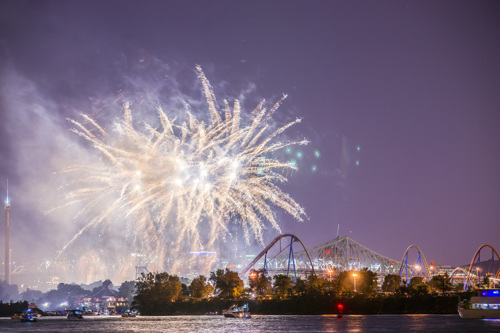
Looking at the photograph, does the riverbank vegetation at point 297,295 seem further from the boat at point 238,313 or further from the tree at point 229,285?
the boat at point 238,313

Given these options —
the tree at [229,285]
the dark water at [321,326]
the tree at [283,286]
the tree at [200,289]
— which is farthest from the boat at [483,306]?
the tree at [200,289]

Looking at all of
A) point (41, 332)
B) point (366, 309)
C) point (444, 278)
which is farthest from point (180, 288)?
point (41, 332)

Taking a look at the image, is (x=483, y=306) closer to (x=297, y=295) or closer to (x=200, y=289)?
(x=297, y=295)

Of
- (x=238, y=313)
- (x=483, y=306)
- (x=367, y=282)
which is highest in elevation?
(x=367, y=282)

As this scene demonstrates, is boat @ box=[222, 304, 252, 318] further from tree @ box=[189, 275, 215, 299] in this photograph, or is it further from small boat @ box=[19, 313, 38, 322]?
small boat @ box=[19, 313, 38, 322]

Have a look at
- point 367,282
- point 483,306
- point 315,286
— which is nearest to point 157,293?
point 315,286

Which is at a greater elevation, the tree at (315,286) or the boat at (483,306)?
the tree at (315,286)

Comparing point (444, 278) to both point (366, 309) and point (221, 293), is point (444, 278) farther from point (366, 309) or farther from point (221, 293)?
point (221, 293)
